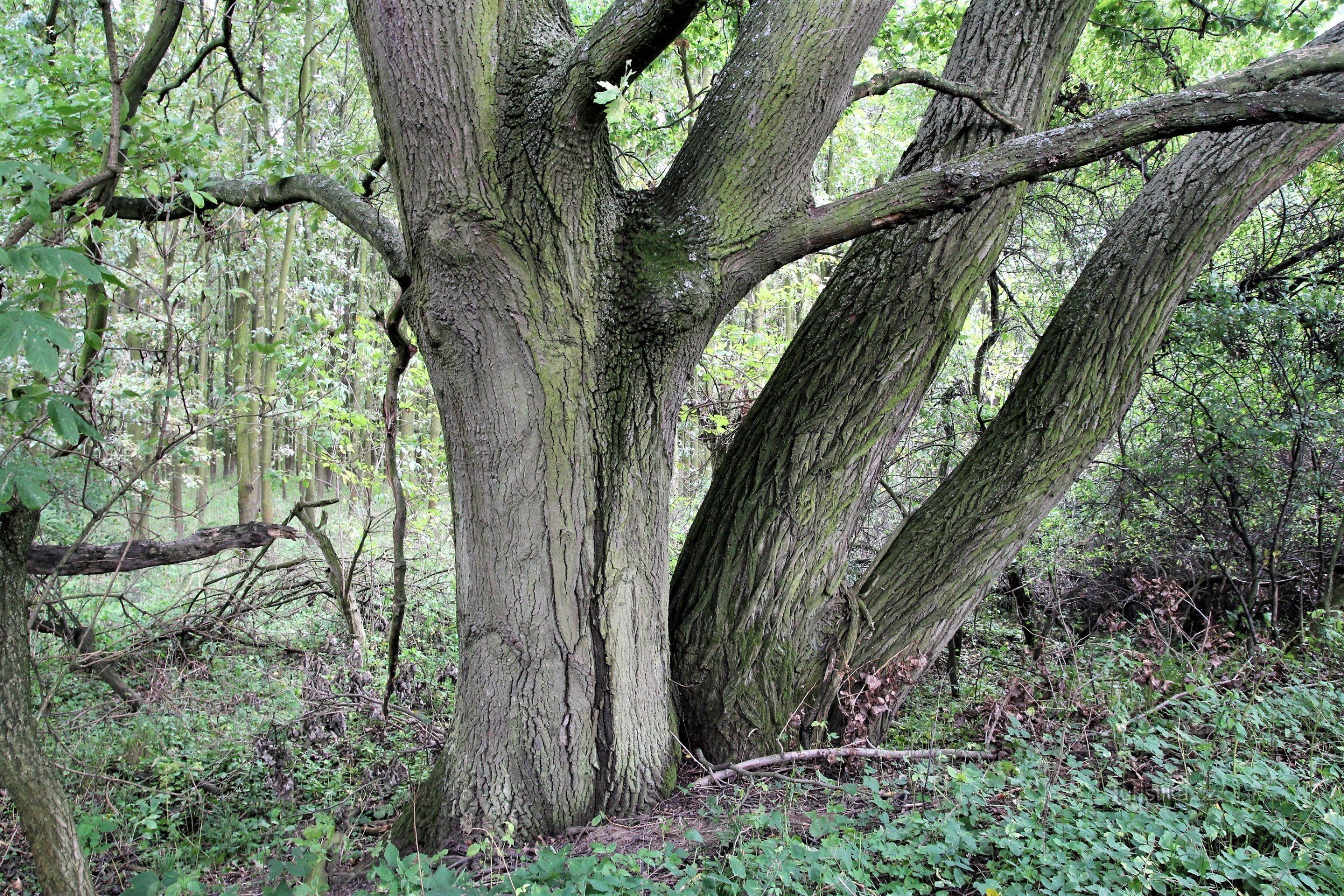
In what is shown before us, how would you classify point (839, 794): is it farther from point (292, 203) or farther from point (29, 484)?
point (292, 203)

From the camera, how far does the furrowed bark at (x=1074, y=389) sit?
3.29 meters

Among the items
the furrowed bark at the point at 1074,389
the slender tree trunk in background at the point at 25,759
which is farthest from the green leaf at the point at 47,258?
the furrowed bark at the point at 1074,389

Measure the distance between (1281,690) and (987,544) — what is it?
1.97 metres

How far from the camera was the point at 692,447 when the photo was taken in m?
11.8

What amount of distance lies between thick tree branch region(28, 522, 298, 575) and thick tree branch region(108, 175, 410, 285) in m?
1.77

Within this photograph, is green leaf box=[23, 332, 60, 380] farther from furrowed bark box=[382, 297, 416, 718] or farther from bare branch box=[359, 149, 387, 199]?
bare branch box=[359, 149, 387, 199]

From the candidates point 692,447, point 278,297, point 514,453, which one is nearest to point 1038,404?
point 514,453

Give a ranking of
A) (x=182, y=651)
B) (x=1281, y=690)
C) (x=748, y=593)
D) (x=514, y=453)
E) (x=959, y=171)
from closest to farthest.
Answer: (x=959, y=171), (x=514, y=453), (x=748, y=593), (x=1281, y=690), (x=182, y=651)

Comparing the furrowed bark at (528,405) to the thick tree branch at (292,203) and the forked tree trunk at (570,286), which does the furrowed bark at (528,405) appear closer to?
the forked tree trunk at (570,286)

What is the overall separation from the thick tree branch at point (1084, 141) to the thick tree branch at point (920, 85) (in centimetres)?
45

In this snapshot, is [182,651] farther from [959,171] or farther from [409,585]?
[959,171]

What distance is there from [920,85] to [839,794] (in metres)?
2.79

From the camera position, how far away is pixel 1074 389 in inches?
133

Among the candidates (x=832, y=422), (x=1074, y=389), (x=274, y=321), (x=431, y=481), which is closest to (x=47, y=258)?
(x=832, y=422)
